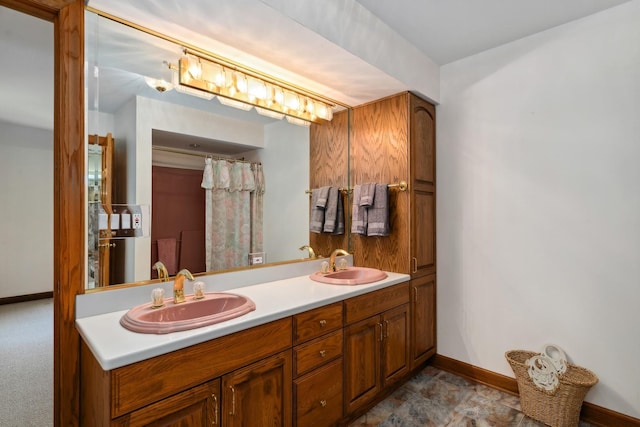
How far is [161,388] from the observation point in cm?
107

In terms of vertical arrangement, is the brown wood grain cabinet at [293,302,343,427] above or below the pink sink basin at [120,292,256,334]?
below

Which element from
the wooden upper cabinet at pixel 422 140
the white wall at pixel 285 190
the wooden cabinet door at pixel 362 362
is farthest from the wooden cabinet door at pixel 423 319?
the white wall at pixel 285 190

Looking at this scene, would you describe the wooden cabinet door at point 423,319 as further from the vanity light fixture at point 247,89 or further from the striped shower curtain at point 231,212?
the vanity light fixture at point 247,89

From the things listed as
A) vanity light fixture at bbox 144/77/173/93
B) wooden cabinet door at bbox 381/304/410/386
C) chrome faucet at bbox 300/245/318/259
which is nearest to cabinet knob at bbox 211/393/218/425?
wooden cabinet door at bbox 381/304/410/386

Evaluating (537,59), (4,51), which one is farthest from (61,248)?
(537,59)

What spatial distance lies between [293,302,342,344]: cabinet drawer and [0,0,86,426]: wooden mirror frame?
924 mm

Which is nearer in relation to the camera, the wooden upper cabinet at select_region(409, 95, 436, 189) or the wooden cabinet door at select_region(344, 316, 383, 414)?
the wooden cabinet door at select_region(344, 316, 383, 414)

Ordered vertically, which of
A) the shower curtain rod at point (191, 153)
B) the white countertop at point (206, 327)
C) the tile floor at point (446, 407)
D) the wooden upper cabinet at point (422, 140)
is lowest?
the tile floor at point (446, 407)

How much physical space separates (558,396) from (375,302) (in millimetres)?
1151

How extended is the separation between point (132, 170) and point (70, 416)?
110cm

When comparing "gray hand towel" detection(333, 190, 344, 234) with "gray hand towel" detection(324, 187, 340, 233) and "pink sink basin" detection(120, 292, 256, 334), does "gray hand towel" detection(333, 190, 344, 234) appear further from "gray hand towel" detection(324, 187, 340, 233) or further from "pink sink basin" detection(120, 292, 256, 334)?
"pink sink basin" detection(120, 292, 256, 334)

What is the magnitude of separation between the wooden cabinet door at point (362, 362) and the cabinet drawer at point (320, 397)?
0.08 m

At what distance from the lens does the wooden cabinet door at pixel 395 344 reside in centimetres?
207

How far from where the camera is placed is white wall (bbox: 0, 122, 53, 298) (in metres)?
4.12
